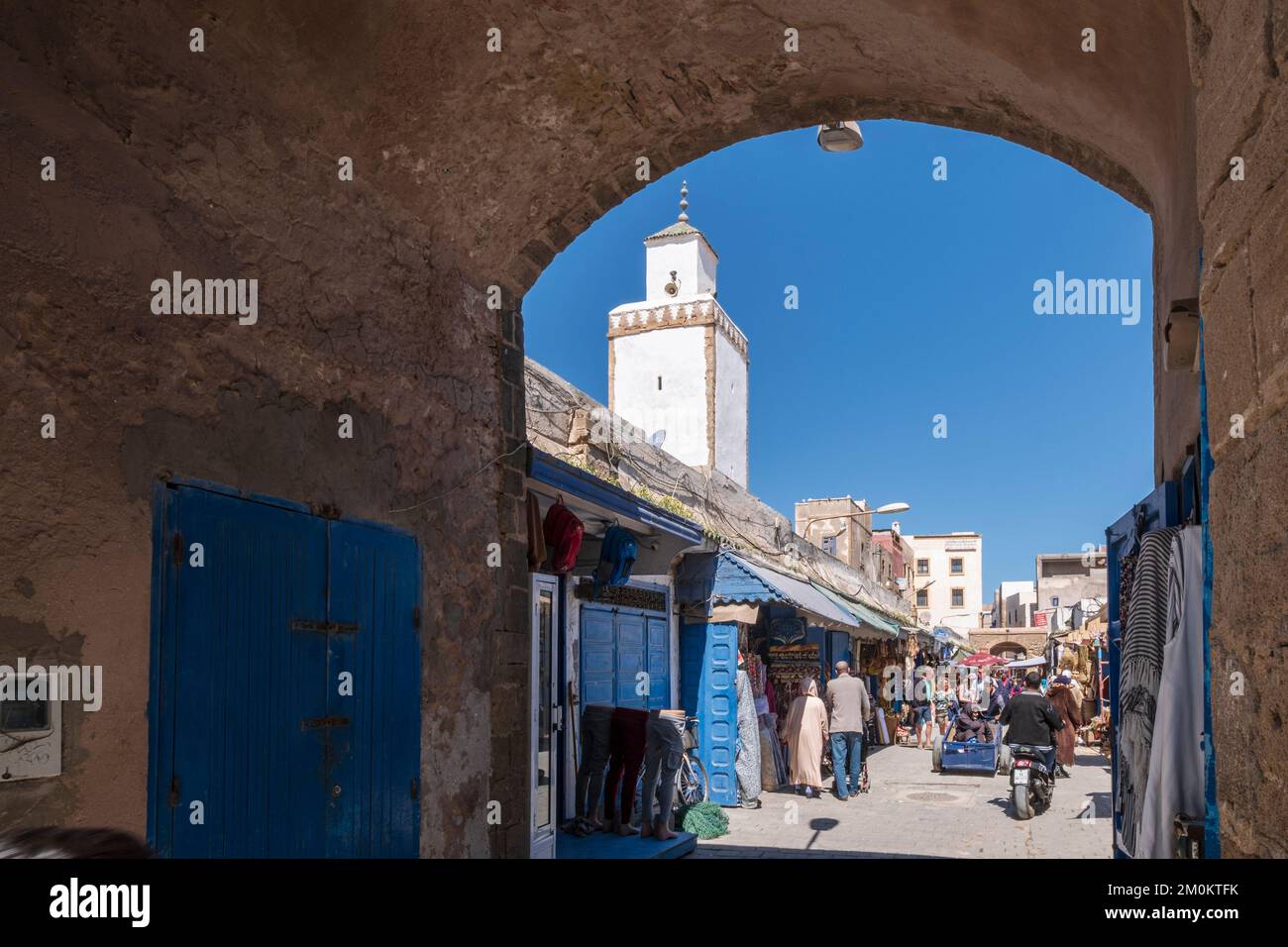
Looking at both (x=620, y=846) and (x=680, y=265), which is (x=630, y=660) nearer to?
(x=620, y=846)

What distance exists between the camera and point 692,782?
11484mm

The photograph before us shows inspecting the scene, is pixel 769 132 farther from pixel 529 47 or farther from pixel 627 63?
pixel 529 47

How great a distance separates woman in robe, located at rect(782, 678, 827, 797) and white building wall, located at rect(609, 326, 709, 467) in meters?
13.9

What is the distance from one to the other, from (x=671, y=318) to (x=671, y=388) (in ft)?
6.49

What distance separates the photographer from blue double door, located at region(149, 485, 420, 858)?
3.72m

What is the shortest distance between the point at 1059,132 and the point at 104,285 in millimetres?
4201

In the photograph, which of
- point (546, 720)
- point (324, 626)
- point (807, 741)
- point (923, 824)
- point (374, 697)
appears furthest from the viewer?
point (807, 741)

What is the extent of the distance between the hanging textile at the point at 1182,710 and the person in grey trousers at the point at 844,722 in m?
9.39

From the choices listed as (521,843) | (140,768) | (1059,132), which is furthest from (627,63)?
(521,843)

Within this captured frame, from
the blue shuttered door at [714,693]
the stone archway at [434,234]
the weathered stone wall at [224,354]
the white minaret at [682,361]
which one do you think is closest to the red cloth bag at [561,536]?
the stone archway at [434,234]

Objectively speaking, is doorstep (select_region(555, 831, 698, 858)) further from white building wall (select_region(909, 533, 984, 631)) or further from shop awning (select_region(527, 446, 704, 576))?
white building wall (select_region(909, 533, 984, 631))

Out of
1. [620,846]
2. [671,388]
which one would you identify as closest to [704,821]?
[620,846]

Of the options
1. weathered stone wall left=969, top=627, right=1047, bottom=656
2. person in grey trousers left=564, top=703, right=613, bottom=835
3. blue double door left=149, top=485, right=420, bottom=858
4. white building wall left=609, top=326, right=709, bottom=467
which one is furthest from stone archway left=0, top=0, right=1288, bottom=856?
weathered stone wall left=969, top=627, right=1047, bottom=656

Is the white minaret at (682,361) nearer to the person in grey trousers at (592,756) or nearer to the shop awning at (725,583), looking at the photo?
the shop awning at (725,583)
